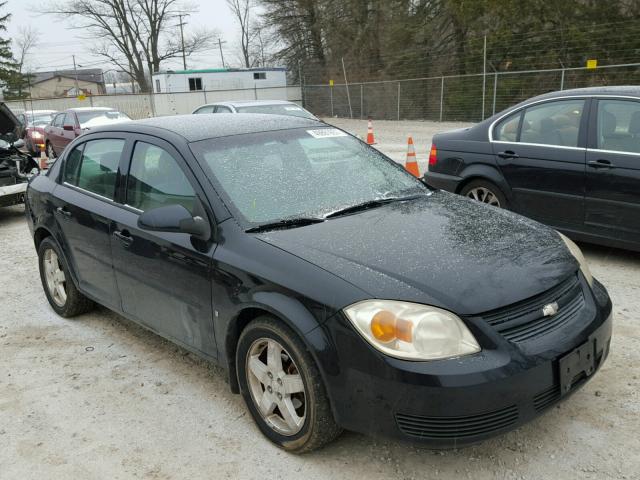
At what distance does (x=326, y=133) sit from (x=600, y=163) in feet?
8.82

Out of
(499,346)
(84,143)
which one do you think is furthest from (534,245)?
(84,143)

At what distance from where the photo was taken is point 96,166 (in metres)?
4.32

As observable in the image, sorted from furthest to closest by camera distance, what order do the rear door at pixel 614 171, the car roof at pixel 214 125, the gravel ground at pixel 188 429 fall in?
the rear door at pixel 614 171 < the car roof at pixel 214 125 < the gravel ground at pixel 188 429

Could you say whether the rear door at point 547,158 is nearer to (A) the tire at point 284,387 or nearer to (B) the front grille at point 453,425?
(B) the front grille at point 453,425

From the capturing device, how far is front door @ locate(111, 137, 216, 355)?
326cm

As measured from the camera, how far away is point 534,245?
3049 millimetres

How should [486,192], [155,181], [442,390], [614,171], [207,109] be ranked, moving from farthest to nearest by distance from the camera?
[207,109]
[486,192]
[614,171]
[155,181]
[442,390]

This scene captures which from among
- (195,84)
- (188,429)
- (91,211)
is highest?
(195,84)

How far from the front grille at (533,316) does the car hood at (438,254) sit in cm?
4

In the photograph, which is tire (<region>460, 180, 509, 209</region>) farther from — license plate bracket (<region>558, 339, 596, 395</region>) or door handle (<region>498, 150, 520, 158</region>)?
license plate bracket (<region>558, 339, 596, 395</region>)

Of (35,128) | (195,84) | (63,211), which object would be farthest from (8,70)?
(63,211)

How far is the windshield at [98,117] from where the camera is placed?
15.8 metres

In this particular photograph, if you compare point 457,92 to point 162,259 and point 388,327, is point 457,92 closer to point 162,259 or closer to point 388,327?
point 162,259

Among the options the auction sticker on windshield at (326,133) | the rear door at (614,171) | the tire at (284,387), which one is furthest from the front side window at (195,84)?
the tire at (284,387)
